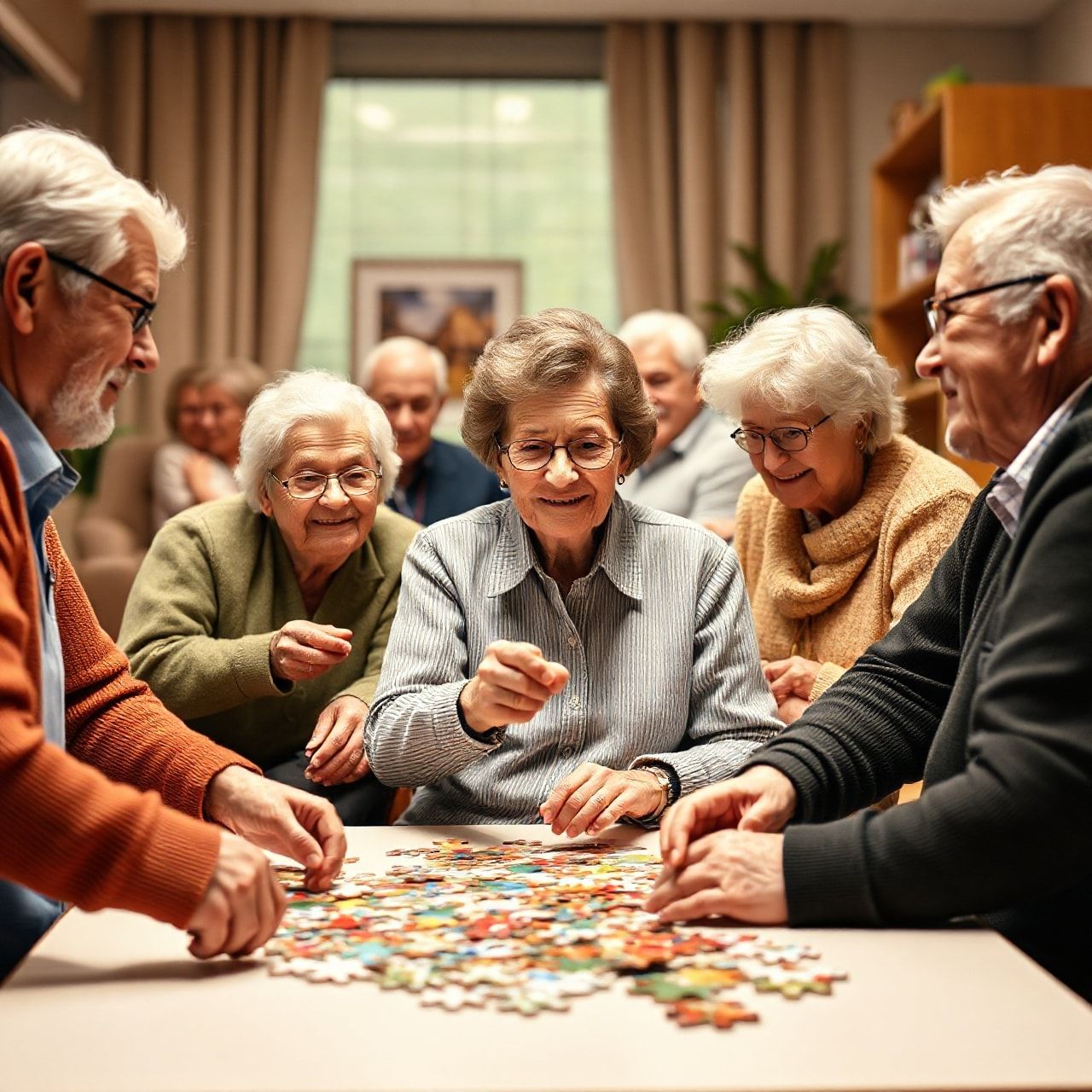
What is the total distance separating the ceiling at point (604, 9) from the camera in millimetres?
6680

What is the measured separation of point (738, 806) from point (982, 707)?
0.34 metres

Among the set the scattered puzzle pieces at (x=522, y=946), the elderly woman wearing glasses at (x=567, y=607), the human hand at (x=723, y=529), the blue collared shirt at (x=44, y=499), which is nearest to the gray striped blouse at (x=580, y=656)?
the elderly woman wearing glasses at (x=567, y=607)

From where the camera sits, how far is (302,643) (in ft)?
7.31

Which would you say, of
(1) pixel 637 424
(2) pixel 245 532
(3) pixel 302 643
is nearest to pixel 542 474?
(1) pixel 637 424

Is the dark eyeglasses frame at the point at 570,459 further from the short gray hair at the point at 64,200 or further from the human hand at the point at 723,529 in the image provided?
the human hand at the point at 723,529

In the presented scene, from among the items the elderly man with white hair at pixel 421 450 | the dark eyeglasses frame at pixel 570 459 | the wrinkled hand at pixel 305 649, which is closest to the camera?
the dark eyeglasses frame at pixel 570 459

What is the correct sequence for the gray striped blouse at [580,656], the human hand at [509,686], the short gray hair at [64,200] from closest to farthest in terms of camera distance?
1. the short gray hair at [64,200]
2. the human hand at [509,686]
3. the gray striped blouse at [580,656]

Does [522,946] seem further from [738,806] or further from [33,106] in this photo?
[33,106]

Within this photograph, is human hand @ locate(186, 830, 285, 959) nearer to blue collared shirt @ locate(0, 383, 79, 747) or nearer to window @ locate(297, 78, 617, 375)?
blue collared shirt @ locate(0, 383, 79, 747)

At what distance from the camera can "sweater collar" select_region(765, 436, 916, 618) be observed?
2457 mm

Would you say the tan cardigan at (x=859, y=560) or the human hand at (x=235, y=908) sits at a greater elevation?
the tan cardigan at (x=859, y=560)

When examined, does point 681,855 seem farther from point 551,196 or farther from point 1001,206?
point 551,196

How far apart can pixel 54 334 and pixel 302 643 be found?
3.04 feet

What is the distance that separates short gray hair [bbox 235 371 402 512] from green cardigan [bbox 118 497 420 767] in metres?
0.12
